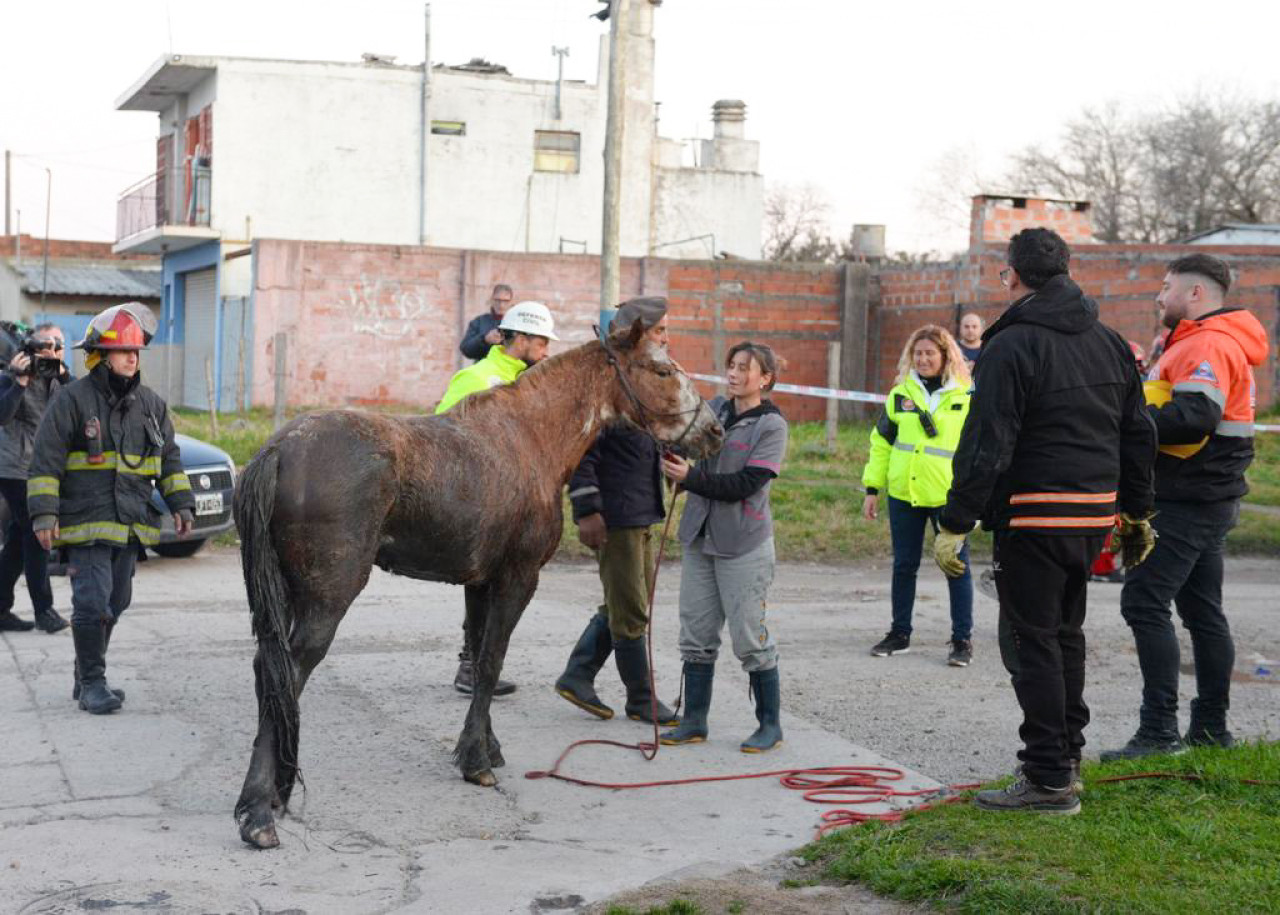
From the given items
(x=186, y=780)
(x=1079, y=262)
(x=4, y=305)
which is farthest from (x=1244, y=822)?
(x=4, y=305)

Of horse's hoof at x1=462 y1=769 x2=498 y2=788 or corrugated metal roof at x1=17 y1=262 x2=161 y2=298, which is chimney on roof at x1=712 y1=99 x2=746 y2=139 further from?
horse's hoof at x1=462 y1=769 x2=498 y2=788

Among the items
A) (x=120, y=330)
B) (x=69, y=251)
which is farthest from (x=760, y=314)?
(x=69, y=251)

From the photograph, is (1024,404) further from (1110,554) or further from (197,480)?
(197,480)

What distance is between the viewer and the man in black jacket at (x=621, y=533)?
22.8ft

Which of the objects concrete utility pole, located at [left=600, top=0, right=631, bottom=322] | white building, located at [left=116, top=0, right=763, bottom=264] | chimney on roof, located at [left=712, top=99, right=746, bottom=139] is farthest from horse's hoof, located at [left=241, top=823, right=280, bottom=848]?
chimney on roof, located at [left=712, top=99, right=746, bottom=139]

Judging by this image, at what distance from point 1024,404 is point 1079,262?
700 inches

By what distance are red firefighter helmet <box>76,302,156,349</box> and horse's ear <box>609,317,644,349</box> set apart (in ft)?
7.88

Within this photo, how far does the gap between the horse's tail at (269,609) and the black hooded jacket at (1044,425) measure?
2642 mm

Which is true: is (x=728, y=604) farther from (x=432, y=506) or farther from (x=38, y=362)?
(x=38, y=362)

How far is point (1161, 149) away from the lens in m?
51.2

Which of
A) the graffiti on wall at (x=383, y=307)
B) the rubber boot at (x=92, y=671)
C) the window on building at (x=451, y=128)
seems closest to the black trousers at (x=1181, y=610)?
the rubber boot at (x=92, y=671)

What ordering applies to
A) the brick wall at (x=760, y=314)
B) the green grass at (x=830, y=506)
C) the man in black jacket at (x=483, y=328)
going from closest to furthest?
the man in black jacket at (x=483, y=328)
the green grass at (x=830, y=506)
the brick wall at (x=760, y=314)

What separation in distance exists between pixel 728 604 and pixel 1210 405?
2384 mm

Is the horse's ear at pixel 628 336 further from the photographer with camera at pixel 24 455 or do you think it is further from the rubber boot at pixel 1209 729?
the photographer with camera at pixel 24 455
